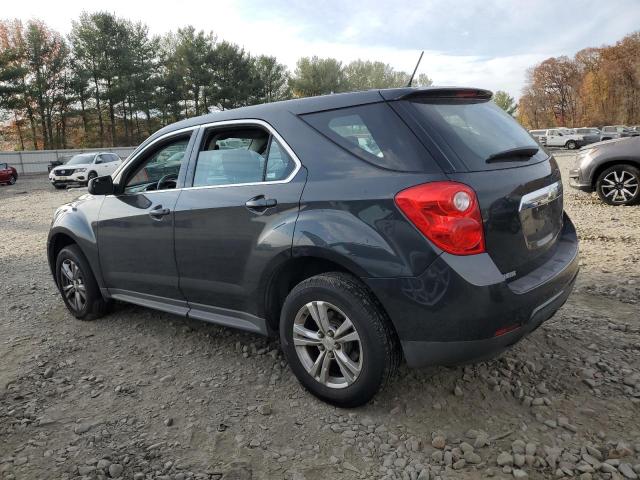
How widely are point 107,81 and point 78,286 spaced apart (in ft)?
150

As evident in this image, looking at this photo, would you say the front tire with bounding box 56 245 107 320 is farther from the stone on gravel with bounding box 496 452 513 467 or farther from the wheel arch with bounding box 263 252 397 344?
A: the stone on gravel with bounding box 496 452 513 467

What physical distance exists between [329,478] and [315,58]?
6260cm

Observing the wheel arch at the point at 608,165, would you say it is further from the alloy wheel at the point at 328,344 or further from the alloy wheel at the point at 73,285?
the alloy wheel at the point at 73,285

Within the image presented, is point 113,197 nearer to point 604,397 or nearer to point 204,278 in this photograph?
point 204,278

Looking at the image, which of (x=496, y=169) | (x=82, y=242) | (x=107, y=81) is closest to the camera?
(x=496, y=169)

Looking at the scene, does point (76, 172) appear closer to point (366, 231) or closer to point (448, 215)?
point (366, 231)

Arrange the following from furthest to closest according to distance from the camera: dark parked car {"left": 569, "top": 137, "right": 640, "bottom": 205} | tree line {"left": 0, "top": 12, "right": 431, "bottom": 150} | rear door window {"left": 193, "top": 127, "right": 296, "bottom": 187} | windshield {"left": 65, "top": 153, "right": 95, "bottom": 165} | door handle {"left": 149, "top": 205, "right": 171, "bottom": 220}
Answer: tree line {"left": 0, "top": 12, "right": 431, "bottom": 150} → windshield {"left": 65, "top": 153, "right": 95, "bottom": 165} → dark parked car {"left": 569, "top": 137, "right": 640, "bottom": 205} → door handle {"left": 149, "top": 205, "right": 171, "bottom": 220} → rear door window {"left": 193, "top": 127, "right": 296, "bottom": 187}

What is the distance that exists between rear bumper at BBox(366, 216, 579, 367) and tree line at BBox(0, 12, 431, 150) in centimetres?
4458

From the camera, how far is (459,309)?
7.62ft

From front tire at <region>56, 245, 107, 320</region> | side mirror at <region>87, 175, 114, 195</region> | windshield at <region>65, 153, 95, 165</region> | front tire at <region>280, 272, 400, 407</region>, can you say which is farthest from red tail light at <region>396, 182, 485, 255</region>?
windshield at <region>65, 153, 95, 165</region>

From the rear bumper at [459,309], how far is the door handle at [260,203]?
29.4 inches

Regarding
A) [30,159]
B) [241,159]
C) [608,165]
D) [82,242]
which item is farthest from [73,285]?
[30,159]

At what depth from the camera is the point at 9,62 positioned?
3981 cm

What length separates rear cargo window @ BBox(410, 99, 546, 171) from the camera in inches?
99.0
